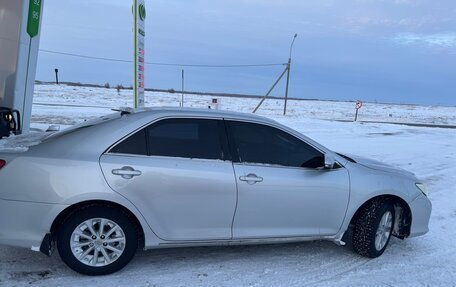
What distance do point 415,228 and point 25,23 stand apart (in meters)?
7.76

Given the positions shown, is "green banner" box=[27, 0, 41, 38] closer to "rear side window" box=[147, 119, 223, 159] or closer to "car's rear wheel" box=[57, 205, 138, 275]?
"rear side window" box=[147, 119, 223, 159]

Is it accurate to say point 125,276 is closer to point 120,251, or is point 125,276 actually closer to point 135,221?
point 120,251

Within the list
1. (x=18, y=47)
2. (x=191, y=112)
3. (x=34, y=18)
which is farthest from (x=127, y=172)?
(x=34, y=18)

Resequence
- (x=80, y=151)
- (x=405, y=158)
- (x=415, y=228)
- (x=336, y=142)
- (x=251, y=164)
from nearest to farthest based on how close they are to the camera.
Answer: (x=80, y=151), (x=251, y=164), (x=415, y=228), (x=405, y=158), (x=336, y=142)

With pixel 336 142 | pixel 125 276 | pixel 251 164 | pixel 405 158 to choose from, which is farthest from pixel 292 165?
pixel 336 142

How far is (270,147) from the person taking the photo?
4.69 metres

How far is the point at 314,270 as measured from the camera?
15.1ft

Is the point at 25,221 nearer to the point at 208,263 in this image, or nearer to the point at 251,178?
the point at 208,263

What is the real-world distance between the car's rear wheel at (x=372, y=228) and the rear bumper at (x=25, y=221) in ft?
10.3

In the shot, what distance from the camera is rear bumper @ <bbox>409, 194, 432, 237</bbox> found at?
5172mm

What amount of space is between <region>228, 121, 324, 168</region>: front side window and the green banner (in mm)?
6086

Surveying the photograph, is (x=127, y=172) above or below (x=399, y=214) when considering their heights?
above

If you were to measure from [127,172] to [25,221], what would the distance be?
0.97 m

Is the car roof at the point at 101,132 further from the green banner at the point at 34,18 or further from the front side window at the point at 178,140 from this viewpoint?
the green banner at the point at 34,18
